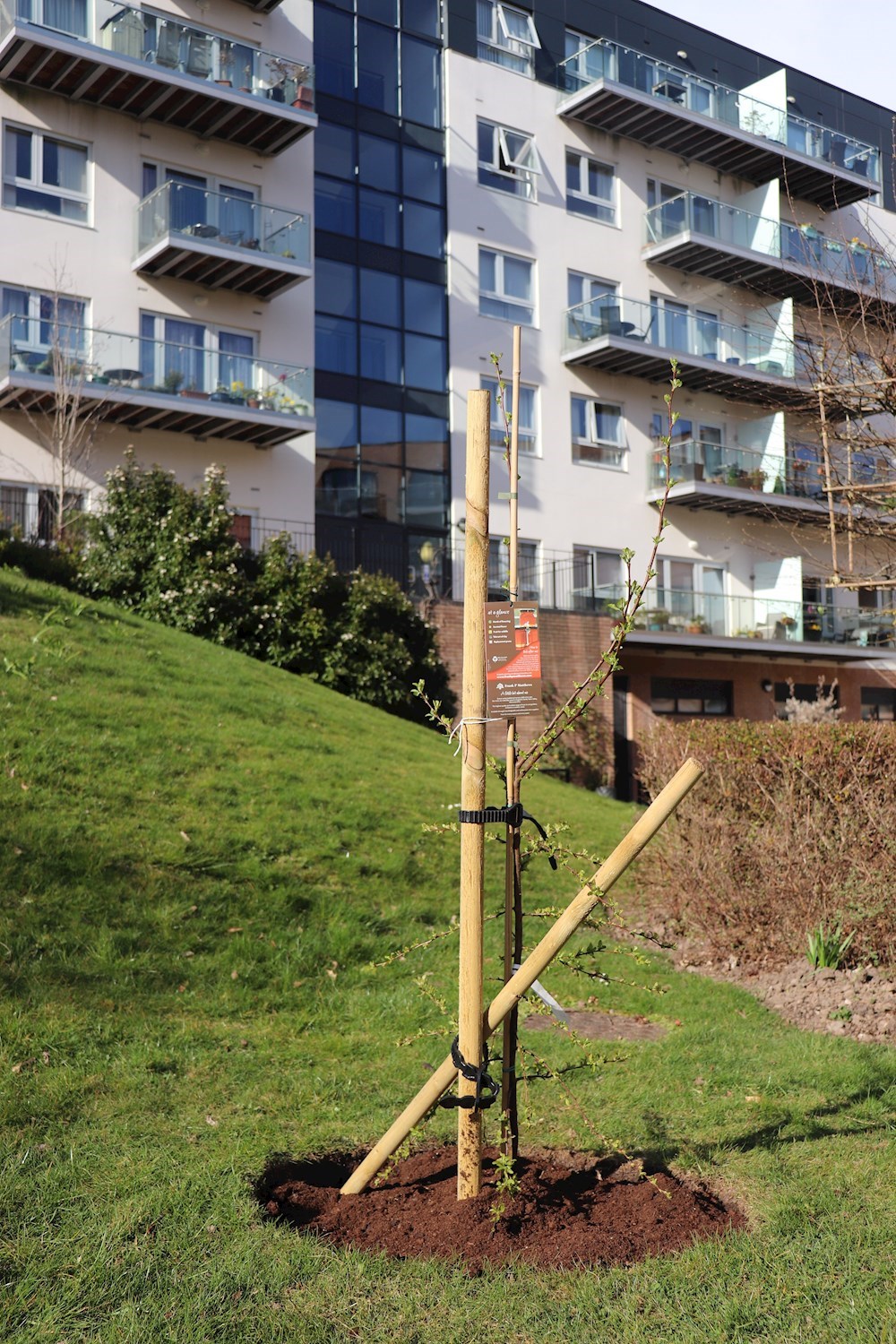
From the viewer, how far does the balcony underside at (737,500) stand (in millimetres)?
30156

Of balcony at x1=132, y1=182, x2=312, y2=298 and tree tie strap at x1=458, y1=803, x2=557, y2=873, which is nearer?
tree tie strap at x1=458, y1=803, x2=557, y2=873

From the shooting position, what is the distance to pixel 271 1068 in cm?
588

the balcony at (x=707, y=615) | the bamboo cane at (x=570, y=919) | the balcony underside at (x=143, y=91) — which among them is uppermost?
the balcony underside at (x=143, y=91)

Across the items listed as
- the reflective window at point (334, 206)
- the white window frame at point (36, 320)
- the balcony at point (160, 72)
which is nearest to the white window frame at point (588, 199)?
the reflective window at point (334, 206)

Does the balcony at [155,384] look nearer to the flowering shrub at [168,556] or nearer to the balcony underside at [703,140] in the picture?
the flowering shrub at [168,556]

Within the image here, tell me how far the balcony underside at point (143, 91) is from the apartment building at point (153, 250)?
0.04 metres

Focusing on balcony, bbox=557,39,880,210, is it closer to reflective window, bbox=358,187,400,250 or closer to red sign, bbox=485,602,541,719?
reflective window, bbox=358,187,400,250

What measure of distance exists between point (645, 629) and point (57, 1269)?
82.5ft

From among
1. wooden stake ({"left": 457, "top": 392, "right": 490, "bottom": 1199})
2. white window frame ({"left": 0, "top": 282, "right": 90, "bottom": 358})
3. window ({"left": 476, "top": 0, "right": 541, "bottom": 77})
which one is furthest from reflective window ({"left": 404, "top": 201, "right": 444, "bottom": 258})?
wooden stake ({"left": 457, "top": 392, "right": 490, "bottom": 1199})

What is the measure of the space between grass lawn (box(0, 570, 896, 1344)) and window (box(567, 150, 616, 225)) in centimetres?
2376

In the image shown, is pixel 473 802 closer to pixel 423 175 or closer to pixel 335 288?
pixel 335 288

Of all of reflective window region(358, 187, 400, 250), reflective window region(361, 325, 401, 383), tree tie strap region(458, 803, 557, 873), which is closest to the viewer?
tree tie strap region(458, 803, 557, 873)

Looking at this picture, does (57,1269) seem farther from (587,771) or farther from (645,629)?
(645,629)

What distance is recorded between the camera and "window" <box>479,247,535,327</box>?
29.0m
